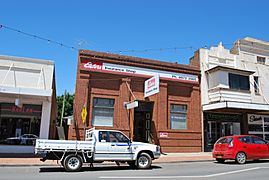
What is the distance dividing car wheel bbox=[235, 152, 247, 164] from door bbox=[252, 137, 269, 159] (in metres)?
0.97

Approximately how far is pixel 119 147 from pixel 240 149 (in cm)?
694

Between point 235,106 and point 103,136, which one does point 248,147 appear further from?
point 103,136

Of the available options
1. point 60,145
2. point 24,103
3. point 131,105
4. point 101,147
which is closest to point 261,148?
point 131,105

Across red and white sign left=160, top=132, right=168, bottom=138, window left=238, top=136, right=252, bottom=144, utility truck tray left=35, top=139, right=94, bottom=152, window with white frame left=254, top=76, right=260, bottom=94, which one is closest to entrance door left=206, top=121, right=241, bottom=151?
window with white frame left=254, top=76, right=260, bottom=94

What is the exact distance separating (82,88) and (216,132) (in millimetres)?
12058

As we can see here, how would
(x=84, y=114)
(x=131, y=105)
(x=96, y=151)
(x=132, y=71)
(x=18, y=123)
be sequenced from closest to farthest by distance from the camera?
(x=96, y=151) → (x=18, y=123) → (x=84, y=114) → (x=131, y=105) → (x=132, y=71)

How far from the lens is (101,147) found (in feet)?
39.4

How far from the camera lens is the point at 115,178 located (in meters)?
9.56

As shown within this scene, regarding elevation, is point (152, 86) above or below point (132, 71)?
below

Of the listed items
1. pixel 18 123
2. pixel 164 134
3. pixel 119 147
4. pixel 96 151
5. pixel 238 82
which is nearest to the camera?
pixel 96 151

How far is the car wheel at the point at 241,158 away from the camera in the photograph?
48.8 feet

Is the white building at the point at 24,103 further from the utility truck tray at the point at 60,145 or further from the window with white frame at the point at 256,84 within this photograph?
the window with white frame at the point at 256,84

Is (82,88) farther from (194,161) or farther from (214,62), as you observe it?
(214,62)

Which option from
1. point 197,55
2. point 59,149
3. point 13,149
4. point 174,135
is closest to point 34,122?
point 13,149
